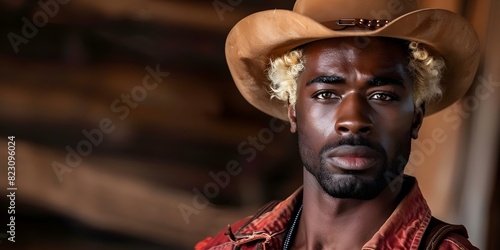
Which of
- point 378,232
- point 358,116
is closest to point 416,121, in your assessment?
point 358,116

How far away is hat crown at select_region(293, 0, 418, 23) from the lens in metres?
2.52

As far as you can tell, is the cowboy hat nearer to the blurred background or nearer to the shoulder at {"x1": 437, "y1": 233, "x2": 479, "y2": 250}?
the shoulder at {"x1": 437, "y1": 233, "x2": 479, "y2": 250}

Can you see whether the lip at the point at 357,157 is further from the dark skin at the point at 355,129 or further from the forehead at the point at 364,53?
the forehead at the point at 364,53

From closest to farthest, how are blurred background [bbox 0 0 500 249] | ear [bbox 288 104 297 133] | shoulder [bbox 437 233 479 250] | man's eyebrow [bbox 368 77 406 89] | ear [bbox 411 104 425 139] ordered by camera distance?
shoulder [bbox 437 233 479 250]
man's eyebrow [bbox 368 77 406 89]
ear [bbox 411 104 425 139]
ear [bbox 288 104 297 133]
blurred background [bbox 0 0 500 249]

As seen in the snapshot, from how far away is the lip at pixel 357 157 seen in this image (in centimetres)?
242

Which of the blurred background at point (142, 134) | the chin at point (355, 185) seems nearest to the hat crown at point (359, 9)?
the chin at point (355, 185)

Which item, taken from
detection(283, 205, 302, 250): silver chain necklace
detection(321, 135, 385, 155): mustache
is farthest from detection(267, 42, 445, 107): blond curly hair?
detection(283, 205, 302, 250): silver chain necklace

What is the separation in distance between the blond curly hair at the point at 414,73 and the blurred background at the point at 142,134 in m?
1.21

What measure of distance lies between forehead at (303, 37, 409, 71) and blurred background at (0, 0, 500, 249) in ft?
4.63

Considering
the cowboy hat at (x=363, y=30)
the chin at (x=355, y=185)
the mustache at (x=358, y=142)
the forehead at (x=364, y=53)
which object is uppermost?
the cowboy hat at (x=363, y=30)

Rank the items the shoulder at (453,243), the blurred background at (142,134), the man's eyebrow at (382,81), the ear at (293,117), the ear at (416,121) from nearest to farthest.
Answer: the shoulder at (453,243), the man's eyebrow at (382,81), the ear at (416,121), the ear at (293,117), the blurred background at (142,134)

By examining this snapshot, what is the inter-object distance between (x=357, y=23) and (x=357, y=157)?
0.39m

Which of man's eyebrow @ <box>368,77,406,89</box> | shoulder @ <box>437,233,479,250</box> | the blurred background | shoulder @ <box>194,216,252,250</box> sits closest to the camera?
shoulder @ <box>437,233,479,250</box>

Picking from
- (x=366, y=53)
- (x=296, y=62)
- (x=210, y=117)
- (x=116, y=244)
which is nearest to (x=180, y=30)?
(x=210, y=117)
